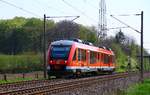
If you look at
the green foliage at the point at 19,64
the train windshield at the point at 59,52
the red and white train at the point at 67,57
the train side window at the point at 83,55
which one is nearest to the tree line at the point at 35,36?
the green foliage at the point at 19,64

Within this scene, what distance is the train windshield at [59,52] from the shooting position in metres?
35.4

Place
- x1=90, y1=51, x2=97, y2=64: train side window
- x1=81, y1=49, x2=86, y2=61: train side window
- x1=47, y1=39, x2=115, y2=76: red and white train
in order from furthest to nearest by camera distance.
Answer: x1=90, y1=51, x2=97, y2=64: train side window
x1=81, y1=49, x2=86, y2=61: train side window
x1=47, y1=39, x2=115, y2=76: red and white train

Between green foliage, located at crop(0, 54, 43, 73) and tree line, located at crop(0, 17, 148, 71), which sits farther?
tree line, located at crop(0, 17, 148, 71)

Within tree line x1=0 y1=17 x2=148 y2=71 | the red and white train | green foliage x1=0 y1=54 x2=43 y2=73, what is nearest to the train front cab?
the red and white train

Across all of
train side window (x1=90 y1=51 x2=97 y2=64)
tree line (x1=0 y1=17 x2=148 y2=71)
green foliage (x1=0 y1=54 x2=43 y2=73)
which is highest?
tree line (x1=0 y1=17 x2=148 y2=71)

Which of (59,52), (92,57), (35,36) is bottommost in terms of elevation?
(92,57)

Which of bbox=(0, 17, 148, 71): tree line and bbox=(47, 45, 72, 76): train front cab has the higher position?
bbox=(0, 17, 148, 71): tree line

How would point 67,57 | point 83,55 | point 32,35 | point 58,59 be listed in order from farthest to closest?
point 32,35, point 83,55, point 58,59, point 67,57

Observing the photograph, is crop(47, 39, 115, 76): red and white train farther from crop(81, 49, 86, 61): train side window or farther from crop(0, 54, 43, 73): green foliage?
crop(0, 54, 43, 73): green foliage

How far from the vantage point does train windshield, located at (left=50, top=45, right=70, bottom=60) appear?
35.4 m

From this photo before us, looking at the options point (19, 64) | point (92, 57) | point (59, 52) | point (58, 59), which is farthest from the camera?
point (19, 64)

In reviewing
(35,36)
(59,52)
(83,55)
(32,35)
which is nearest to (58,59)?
(59,52)

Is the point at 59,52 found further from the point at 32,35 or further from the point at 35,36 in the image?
the point at 35,36

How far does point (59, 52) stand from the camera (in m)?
35.8
